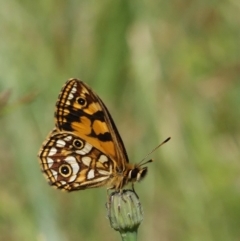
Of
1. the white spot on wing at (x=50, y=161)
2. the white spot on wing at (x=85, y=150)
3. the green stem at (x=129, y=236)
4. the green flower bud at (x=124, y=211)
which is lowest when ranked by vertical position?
the green stem at (x=129, y=236)

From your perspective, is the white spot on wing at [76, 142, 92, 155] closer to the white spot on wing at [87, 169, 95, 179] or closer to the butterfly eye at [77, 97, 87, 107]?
the white spot on wing at [87, 169, 95, 179]

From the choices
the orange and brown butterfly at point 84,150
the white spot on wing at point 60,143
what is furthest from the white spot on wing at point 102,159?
the white spot on wing at point 60,143

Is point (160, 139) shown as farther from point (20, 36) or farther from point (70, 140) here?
point (70, 140)

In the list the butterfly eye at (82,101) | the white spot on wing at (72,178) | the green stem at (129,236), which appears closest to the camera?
the green stem at (129,236)

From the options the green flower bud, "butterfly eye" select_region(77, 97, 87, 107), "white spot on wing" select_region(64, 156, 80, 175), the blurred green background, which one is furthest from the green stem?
the blurred green background

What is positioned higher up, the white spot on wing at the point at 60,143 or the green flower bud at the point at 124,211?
the white spot on wing at the point at 60,143

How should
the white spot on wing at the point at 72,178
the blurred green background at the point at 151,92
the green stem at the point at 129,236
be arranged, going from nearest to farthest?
the green stem at the point at 129,236
the white spot on wing at the point at 72,178
the blurred green background at the point at 151,92

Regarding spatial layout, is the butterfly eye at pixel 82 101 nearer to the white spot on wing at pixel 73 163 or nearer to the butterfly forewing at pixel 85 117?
the butterfly forewing at pixel 85 117
